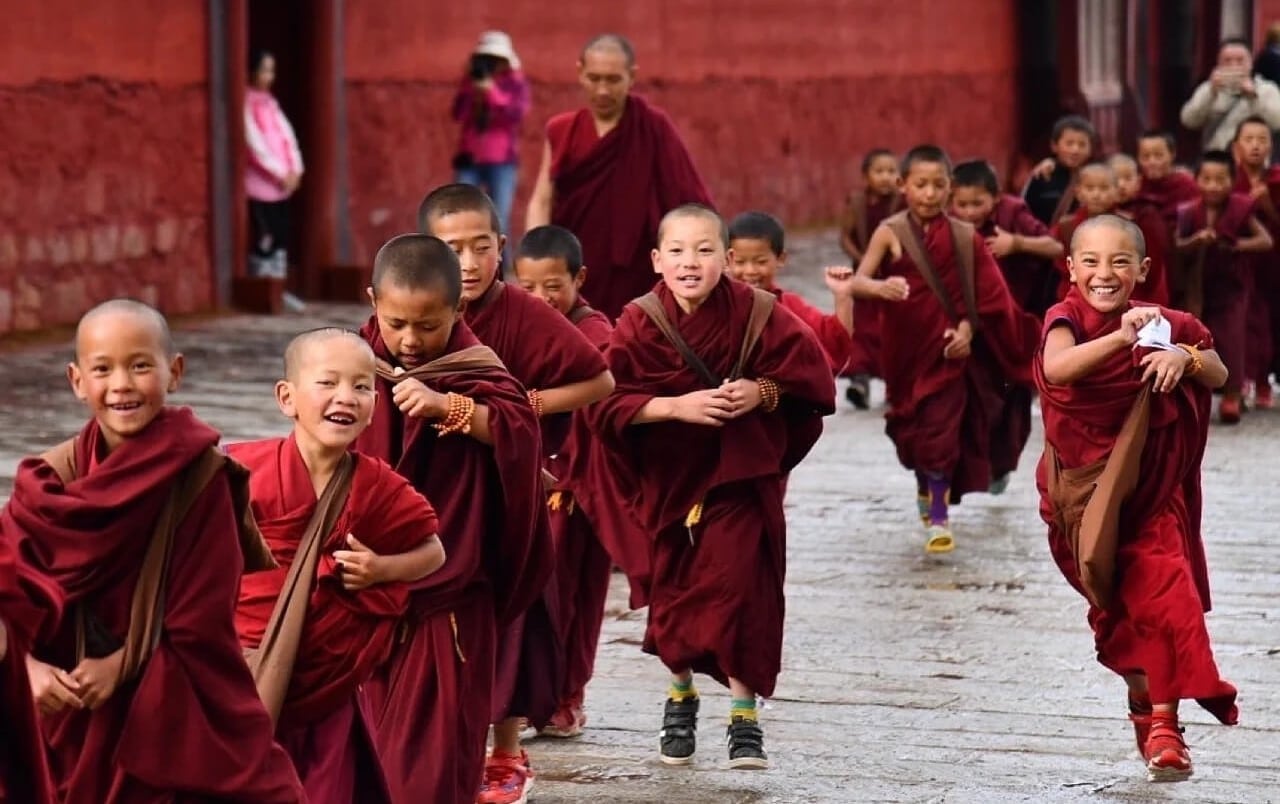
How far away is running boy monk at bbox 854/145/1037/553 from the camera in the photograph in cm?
960

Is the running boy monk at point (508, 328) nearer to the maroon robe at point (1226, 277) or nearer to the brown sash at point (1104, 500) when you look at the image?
the brown sash at point (1104, 500)

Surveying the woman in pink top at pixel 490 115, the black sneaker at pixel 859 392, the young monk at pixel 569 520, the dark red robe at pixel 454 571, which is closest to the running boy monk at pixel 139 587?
the dark red robe at pixel 454 571

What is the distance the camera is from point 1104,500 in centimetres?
629

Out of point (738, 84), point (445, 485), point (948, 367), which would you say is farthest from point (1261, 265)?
point (445, 485)

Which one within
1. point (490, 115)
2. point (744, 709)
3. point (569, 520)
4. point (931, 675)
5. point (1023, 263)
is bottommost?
point (931, 675)

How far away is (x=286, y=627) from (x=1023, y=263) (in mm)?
7417

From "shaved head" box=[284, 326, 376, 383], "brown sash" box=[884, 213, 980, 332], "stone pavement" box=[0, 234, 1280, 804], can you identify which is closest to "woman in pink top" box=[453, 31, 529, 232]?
"stone pavement" box=[0, 234, 1280, 804]

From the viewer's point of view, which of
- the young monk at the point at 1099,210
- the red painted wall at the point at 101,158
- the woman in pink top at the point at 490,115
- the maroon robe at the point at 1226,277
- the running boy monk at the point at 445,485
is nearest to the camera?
the running boy monk at the point at 445,485

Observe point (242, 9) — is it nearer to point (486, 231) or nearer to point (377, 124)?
point (377, 124)

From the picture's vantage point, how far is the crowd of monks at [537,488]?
4.31 m

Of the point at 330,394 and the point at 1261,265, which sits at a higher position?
the point at 330,394

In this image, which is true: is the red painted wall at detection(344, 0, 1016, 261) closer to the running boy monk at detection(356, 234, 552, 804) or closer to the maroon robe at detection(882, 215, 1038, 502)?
the maroon robe at detection(882, 215, 1038, 502)

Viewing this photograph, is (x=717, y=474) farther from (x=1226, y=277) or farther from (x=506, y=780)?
(x=1226, y=277)

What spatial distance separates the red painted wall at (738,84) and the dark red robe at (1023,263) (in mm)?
6156
